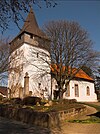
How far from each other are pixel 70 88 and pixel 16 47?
13.7 meters

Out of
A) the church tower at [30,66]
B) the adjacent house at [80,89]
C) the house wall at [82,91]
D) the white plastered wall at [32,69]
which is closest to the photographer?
the church tower at [30,66]

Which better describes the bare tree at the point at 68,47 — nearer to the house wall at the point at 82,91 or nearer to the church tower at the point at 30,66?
the church tower at the point at 30,66

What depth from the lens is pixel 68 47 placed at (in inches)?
964

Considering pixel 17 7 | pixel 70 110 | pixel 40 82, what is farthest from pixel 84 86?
pixel 17 7

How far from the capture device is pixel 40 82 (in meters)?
31.3

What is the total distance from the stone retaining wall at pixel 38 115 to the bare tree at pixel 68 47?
10.3 meters

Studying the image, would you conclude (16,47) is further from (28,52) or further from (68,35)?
(68,35)

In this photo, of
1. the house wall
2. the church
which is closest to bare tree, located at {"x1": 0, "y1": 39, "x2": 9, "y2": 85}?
the church

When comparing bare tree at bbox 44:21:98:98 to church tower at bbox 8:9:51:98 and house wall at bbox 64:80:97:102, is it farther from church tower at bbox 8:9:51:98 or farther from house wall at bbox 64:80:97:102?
house wall at bbox 64:80:97:102

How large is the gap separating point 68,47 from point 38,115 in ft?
49.0

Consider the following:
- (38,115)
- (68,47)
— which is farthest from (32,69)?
(38,115)

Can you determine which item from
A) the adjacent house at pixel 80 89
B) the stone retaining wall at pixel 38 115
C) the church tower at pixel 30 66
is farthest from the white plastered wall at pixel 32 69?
the stone retaining wall at pixel 38 115

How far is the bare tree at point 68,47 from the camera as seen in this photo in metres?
24.3

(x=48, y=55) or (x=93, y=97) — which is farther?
(x=93, y=97)
